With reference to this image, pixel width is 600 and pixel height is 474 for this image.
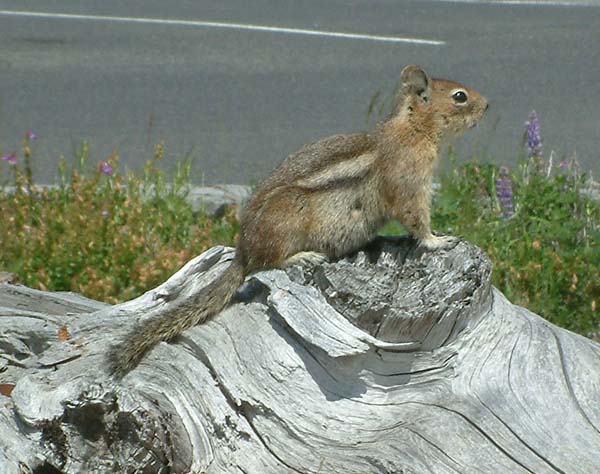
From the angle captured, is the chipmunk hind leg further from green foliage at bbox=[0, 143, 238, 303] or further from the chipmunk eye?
green foliage at bbox=[0, 143, 238, 303]

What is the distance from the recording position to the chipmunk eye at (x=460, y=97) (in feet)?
13.8

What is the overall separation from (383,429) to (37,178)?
170 inches

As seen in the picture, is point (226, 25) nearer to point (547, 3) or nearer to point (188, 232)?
point (547, 3)

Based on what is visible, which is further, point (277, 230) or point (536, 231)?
point (536, 231)

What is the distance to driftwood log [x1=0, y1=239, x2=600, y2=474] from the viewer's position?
10.1 feet

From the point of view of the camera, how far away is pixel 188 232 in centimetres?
553

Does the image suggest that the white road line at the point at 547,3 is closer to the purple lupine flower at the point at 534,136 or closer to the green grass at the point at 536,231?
the green grass at the point at 536,231

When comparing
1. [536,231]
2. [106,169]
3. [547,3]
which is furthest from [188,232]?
[547,3]

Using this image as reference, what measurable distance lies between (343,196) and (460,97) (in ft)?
2.19

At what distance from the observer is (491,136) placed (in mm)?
7727

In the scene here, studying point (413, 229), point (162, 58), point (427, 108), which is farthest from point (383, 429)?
point (162, 58)

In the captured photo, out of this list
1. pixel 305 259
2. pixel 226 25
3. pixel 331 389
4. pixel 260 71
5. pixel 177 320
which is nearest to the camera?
pixel 331 389

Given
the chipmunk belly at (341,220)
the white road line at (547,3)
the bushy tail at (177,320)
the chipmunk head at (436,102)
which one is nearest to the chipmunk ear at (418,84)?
the chipmunk head at (436,102)

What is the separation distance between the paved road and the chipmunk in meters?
2.28
